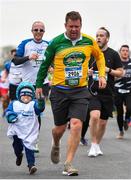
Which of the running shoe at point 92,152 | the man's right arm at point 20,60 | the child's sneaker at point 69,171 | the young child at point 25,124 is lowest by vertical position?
the running shoe at point 92,152

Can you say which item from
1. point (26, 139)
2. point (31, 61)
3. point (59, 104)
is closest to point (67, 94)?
point (59, 104)

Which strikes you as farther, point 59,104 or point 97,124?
point 97,124

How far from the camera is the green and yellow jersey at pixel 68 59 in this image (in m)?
10.0

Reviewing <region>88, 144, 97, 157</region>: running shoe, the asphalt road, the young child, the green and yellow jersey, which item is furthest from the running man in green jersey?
<region>88, 144, 97, 157</region>: running shoe

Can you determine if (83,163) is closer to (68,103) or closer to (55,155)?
(55,155)

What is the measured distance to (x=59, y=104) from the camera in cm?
1011

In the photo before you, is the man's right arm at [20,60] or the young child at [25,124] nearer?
the young child at [25,124]

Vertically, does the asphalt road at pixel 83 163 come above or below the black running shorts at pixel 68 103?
below

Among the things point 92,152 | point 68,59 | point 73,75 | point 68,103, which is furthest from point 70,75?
point 92,152

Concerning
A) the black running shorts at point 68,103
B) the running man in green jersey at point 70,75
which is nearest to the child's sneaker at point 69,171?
the running man in green jersey at point 70,75

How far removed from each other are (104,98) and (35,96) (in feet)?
7.51

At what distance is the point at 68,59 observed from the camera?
32.9ft

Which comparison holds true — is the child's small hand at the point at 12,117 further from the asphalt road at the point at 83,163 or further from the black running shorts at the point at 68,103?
the asphalt road at the point at 83,163

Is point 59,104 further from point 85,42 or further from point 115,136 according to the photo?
point 115,136
